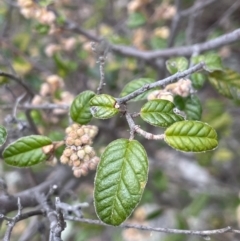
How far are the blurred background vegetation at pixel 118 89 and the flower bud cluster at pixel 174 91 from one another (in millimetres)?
450

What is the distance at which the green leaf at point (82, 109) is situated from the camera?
897mm

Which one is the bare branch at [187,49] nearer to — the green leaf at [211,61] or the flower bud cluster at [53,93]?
the green leaf at [211,61]

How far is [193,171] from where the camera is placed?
2.53 meters

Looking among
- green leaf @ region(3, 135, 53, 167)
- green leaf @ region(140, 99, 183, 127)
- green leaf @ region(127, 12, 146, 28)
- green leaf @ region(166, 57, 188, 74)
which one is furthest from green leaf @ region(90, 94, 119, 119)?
green leaf @ region(127, 12, 146, 28)

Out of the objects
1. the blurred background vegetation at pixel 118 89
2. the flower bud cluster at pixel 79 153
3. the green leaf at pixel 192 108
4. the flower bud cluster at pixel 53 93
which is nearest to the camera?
the flower bud cluster at pixel 79 153

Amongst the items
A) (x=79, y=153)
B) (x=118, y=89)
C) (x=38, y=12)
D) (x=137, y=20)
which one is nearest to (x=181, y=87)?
(x=79, y=153)

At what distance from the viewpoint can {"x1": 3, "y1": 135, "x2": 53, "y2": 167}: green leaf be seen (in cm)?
88

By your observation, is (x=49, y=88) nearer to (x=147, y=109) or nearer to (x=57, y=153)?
(x=57, y=153)

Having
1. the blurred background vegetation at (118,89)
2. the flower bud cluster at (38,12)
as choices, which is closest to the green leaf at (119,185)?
the blurred background vegetation at (118,89)

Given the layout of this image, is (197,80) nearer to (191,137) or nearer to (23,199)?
(191,137)

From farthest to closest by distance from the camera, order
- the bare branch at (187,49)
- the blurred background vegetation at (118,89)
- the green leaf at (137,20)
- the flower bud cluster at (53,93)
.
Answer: the green leaf at (137,20) < the blurred background vegetation at (118,89) < the flower bud cluster at (53,93) < the bare branch at (187,49)

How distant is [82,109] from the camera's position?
90 centimetres

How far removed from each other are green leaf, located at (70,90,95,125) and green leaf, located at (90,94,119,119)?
0.27 ft

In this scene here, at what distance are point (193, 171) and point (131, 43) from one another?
1026mm
